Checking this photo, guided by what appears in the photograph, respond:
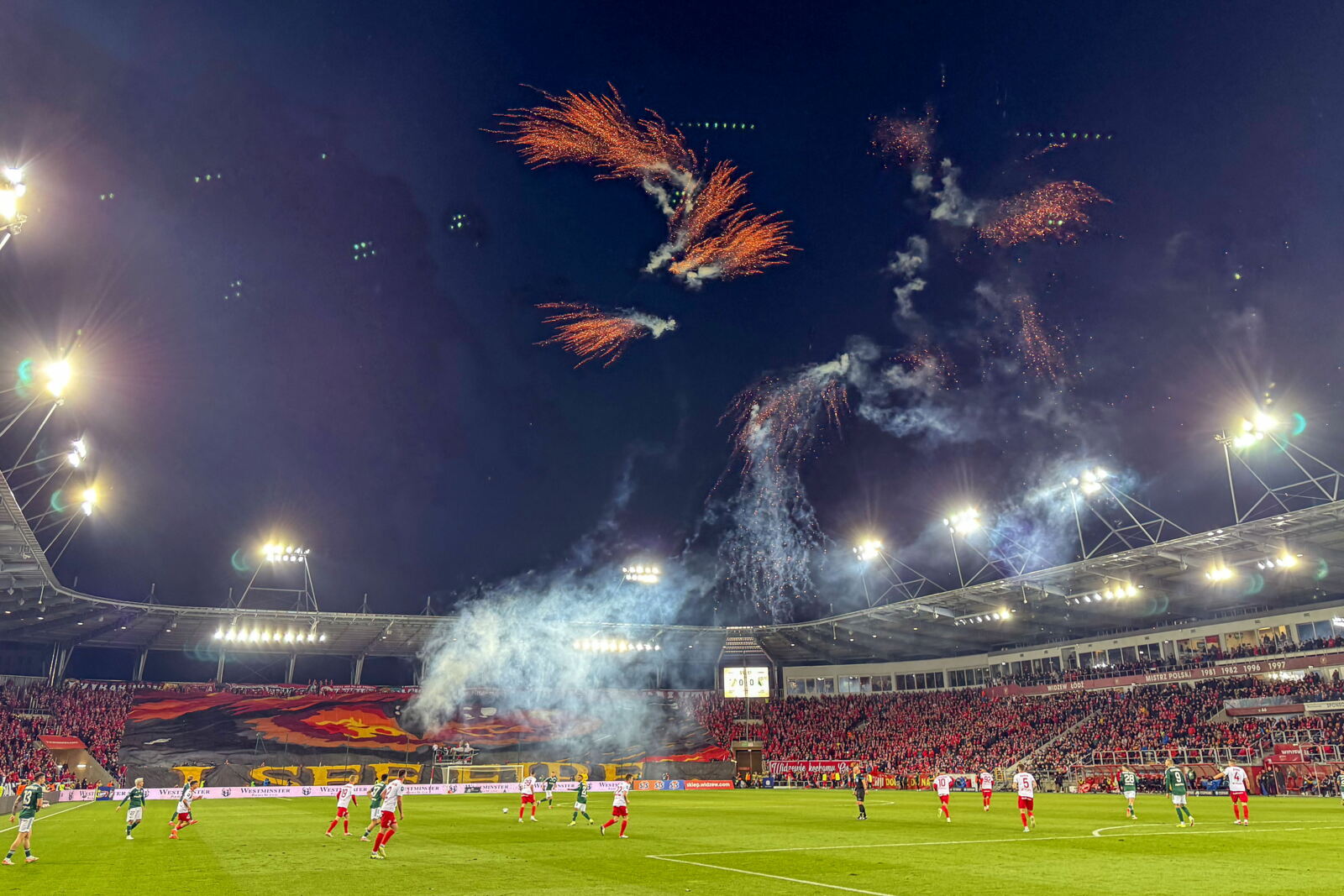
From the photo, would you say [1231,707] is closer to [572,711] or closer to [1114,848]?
[1114,848]

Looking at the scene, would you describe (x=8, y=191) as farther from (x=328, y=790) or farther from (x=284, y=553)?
(x=284, y=553)

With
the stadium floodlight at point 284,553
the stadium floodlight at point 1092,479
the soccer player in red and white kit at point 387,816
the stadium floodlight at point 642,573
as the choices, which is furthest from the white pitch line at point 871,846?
the stadium floodlight at point 284,553

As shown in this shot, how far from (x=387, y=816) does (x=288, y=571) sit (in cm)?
5570

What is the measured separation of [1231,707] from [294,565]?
7192 cm

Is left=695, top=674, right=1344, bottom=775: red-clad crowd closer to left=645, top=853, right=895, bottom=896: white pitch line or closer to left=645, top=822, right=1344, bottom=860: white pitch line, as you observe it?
left=645, top=822, right=1344, bottom=860: white pitch line

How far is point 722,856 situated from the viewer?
19.3 m

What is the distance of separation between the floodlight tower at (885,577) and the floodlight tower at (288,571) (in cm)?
4257

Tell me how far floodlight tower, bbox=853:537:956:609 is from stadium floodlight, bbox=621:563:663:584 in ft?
59.5

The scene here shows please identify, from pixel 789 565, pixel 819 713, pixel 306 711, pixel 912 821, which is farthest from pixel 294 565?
pixel 912 821

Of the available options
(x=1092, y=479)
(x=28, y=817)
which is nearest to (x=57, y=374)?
(x=28, y=817)

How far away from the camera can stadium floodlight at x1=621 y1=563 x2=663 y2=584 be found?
7400 centimetres

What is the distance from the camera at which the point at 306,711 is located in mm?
69875

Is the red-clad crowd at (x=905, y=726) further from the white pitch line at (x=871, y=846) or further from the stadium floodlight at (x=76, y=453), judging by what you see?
the stadium floodlight at (x=76, y=453)

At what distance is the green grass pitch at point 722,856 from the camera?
14609mm
